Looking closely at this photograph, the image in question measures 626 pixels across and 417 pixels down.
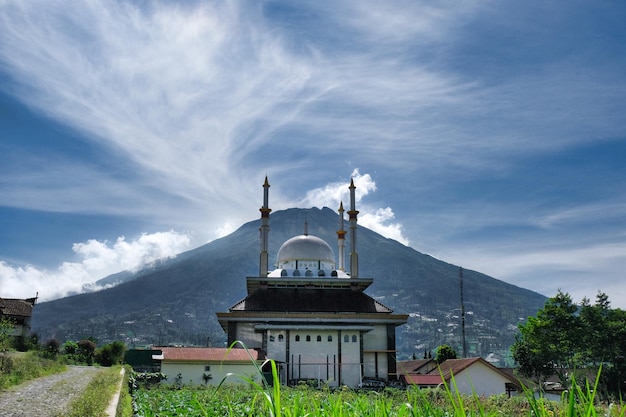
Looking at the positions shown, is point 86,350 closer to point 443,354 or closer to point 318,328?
point 318,328

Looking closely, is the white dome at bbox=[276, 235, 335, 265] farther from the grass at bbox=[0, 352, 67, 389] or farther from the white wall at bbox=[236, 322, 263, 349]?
the grass at bbox=[0, 352, 67, 389]

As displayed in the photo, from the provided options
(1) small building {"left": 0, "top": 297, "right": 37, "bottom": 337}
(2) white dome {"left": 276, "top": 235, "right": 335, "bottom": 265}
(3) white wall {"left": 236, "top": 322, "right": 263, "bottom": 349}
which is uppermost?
(2) white dome {"left": 276, "top": 235, "right": 335, "bottom": 265}

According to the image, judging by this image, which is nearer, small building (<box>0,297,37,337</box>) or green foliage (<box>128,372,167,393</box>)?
green foliage (<box>128,372,167,393</box>)

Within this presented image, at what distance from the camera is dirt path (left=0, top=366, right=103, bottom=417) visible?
14.0m

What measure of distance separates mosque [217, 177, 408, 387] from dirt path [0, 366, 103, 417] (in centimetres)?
1398

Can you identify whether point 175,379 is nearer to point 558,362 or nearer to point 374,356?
point 374,356

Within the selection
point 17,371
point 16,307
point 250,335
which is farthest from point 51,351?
point 17,371

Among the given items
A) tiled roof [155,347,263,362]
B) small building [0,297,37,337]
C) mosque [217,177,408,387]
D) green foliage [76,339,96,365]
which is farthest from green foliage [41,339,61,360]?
mosque [217,177,408,387]

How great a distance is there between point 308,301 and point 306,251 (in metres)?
6.17

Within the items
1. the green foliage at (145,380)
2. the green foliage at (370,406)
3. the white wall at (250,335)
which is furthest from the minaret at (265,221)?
the green foliage at (370,406)

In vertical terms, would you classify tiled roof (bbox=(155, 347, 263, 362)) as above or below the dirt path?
above

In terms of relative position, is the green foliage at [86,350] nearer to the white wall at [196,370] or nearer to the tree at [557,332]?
the white wall at [196,370]

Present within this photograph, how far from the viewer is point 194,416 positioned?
13.1m

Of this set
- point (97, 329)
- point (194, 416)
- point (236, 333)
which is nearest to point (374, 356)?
point (236, 333)
